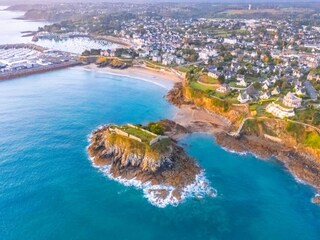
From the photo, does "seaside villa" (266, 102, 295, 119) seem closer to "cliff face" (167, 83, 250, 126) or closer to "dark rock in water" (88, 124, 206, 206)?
"cliff face" (167, 83, 250, 126)

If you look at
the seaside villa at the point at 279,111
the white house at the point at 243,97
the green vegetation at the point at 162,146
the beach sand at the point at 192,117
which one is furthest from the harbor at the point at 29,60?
the seaside villa at the point at 279,111

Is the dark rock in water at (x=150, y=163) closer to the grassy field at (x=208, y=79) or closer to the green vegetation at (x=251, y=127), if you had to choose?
the green vegetation at (x=251, y=127)

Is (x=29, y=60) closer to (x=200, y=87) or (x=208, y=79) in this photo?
(x=208, y=79)

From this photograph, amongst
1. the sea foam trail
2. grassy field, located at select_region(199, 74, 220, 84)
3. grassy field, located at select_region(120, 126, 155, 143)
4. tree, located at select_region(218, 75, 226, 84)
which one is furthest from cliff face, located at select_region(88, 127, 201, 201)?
grassy field, located at select_region(199, 74, 220, 84)

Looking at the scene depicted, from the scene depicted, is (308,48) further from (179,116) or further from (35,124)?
(35,124)

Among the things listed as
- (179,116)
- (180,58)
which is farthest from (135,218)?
(180,58)

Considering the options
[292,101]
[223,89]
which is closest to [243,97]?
[223,89]

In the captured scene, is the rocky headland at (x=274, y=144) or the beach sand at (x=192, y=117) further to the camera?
the beach sand at (x=192, y=117)
